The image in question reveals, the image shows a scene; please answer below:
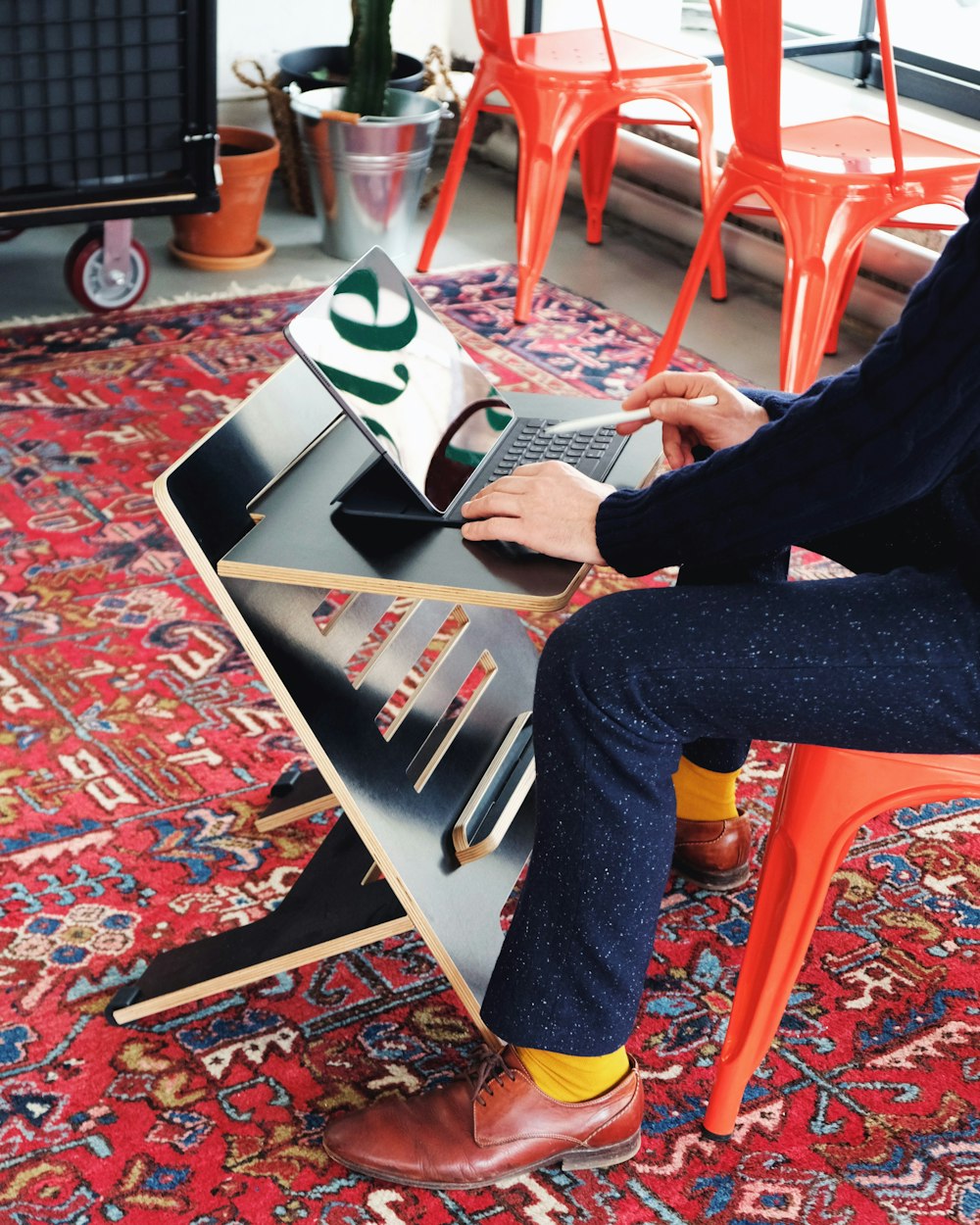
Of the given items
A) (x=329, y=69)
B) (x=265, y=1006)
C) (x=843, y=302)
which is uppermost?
(x=329, y=69)

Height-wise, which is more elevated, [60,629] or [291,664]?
[291,664]

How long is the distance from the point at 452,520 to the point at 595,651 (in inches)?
8.1

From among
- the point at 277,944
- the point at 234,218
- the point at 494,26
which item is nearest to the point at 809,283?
the point at 494,26

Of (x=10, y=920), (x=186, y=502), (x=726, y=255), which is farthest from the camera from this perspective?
(x=726, y=255)

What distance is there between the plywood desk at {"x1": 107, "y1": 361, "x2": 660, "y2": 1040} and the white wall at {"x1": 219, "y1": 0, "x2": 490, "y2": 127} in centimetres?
294

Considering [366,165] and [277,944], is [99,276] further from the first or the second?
[277,944]

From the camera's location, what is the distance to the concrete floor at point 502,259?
324cm

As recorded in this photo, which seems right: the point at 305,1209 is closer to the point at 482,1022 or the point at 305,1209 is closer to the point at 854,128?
the point at 482,1022

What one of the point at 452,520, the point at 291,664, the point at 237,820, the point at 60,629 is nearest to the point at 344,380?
the point at 452,520

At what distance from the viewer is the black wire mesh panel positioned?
262 cm

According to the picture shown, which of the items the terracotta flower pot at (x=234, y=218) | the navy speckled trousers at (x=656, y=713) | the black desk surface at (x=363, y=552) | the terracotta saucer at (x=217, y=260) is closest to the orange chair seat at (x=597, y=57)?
the terracotta flower pot at (x=234, y=218)

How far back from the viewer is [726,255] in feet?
12.2

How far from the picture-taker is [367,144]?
339cm

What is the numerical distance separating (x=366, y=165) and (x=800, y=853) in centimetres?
264
